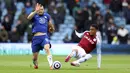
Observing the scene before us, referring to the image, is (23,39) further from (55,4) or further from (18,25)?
(55,4)

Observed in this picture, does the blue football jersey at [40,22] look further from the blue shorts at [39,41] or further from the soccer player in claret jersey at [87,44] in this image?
the soccer player in claret jersey at [87,44]

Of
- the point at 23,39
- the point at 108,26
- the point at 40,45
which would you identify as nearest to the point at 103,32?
the point at 108,26

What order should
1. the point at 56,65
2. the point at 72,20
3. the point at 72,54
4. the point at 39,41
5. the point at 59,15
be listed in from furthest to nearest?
the point at 72,20 → the point at 59,15 → the point at 72,54 → the point at 39,41 → the point at 56,65

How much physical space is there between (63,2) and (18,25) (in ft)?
16.2

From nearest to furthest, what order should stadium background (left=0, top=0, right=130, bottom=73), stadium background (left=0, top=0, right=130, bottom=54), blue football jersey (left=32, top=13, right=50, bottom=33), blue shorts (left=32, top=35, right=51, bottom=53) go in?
blue shorts (left=32, top=35, right=51, bottom=53) < blue football jersey (left=32, top=13, right=50, bottom=33) < stadium background (left=0, top=0, right=130, bottom=73) < stadium background (left=0, top=0, right=130, bottom=54)

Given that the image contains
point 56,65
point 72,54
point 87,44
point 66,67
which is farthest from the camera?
point 66,67

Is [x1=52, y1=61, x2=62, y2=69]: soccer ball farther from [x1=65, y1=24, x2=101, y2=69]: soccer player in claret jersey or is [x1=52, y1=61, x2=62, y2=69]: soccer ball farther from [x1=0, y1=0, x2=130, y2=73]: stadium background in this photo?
[x1=0, y1=0, x2=130, y2=73]: stadium background

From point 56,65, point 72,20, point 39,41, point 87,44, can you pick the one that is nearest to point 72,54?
point 87,44

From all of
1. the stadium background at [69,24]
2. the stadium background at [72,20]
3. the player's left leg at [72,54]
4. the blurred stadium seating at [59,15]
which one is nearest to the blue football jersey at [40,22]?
the player's left leg at [72,54]

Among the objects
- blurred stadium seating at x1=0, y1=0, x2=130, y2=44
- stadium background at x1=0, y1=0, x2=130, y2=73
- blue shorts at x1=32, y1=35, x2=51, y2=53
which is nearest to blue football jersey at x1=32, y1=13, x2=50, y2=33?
blue shorts at x1=32, y1=35, x2=51, y2=53

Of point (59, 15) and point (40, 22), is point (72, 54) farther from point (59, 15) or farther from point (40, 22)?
point (59, 15)

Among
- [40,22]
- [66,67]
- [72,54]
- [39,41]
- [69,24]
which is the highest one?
[69,24]

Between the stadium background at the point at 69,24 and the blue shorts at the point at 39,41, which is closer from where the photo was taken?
the blue shorts at the point at 39,41

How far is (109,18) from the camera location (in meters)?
39.2
